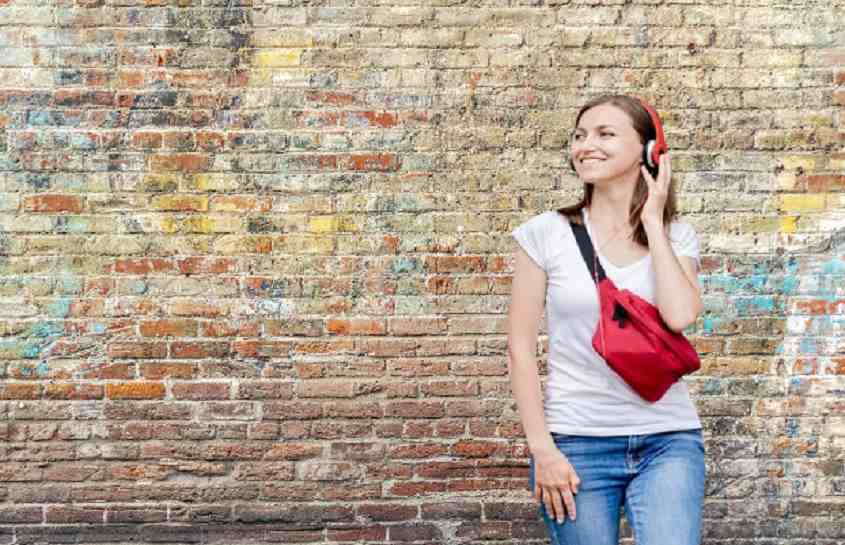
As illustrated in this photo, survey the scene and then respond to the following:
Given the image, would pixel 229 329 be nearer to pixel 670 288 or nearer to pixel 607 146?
pixel 607 146

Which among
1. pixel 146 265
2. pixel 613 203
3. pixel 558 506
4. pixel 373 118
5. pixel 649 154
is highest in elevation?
pixel 373 118

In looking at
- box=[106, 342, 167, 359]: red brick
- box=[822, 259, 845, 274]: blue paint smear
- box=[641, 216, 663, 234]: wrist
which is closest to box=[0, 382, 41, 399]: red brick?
box=[106, 342, 167, 359]: red brick

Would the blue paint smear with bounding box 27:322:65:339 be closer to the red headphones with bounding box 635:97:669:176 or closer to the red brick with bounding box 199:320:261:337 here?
the red brick with bounding box 199:320:261:337

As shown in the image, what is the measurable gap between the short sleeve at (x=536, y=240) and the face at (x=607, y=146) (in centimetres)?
20

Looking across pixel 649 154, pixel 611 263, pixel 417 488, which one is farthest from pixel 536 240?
pixel 417 488

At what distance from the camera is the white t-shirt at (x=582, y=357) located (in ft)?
8.52

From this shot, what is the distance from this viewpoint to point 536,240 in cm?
272

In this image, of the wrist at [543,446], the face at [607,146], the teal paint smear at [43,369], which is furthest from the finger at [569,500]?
the teal paint smear at [43,369]

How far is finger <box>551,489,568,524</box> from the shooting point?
102 inches

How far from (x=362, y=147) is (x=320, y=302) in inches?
28.5

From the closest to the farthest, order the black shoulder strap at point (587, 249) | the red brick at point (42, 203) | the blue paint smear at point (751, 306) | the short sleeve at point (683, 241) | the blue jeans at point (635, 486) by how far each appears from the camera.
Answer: the blue jeans at point (635, 486) < the black shoulder strap at point (587, 249) < the short sleeve at point (683, 241) < the red brick at point (42, 203) < the blue paint smear at point (751, 306)

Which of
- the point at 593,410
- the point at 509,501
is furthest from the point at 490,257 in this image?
the point at 593,410

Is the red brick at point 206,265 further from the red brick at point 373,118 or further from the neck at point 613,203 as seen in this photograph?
the neck at point 613,203

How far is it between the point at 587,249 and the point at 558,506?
0.71m
